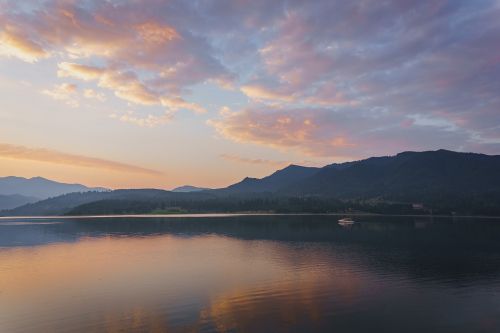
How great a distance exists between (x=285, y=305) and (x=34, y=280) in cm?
5524

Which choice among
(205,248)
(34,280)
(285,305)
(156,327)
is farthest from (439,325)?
(205,248)

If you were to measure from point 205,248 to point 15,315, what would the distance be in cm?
8318

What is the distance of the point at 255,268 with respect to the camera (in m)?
92.0

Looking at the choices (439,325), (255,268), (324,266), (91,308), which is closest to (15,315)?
(91,308)

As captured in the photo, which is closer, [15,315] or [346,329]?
[346,329]

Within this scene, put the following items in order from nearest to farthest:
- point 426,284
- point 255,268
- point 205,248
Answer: point 426,284, point 255,268, point 205,248

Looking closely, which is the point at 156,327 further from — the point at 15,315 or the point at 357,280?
the point at 357,280

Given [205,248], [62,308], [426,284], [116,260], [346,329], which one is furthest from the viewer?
[205,248]

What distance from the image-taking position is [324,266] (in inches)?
3671

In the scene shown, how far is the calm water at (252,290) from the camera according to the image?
4991cm

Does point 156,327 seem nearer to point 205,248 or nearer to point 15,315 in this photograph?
point 15,315

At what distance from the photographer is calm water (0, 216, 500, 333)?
164ft

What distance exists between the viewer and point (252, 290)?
68.8 meters

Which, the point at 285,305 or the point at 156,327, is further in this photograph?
the point at 285,305
